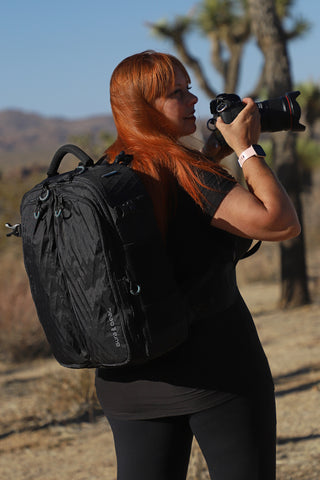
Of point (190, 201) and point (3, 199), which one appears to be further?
point (3, 199)

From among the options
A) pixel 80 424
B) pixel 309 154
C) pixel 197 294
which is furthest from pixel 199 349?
pixel 309 154

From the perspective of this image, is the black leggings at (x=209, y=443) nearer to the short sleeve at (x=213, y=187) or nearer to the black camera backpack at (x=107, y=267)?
the black camera backpack at (x=107, y=267)

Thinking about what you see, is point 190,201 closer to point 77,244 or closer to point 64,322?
point 77,244

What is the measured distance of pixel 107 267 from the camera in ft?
4.39

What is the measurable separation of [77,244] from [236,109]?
0.54 meters

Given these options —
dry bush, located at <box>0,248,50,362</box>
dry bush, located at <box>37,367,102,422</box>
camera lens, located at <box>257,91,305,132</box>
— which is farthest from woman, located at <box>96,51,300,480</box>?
dry bush, located at <box>0,248,50,362</box>

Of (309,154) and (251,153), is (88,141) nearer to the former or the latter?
(309,154)

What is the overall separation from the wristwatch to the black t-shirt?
0.30ft

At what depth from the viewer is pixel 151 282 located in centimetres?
137

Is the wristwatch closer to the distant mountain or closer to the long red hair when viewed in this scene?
the long red hair

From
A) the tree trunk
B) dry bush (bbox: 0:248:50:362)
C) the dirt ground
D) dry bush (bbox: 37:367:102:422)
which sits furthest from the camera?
the tree trunk

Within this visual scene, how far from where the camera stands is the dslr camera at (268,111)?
5.15ft

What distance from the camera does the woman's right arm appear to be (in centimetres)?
139

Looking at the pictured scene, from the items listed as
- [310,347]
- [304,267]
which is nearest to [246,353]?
[310,347]
